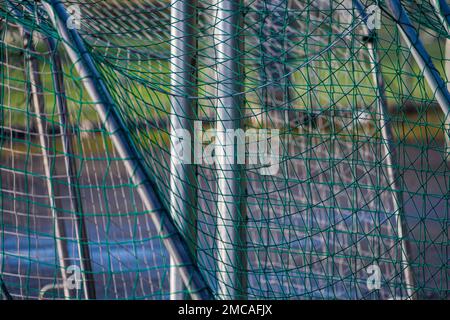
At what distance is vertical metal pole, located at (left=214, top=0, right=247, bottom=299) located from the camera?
420cm

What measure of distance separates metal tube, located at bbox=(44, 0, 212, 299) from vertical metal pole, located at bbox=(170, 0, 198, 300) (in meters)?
0.82

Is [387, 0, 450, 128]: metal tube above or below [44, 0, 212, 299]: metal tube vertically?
above

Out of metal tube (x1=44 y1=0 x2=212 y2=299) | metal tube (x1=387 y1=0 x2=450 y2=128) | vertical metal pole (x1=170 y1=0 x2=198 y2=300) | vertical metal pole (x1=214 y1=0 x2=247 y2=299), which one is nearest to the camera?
metal tube (x1=44 y1=0 x2=212 y2=299)

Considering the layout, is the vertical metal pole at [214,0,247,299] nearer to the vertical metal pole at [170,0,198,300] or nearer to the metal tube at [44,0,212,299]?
the vertical metal pole at [170,0,198,300]

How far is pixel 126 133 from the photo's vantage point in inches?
116

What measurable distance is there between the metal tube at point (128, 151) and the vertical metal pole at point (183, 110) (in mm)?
824

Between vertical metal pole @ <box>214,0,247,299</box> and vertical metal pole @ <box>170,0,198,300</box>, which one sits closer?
vertical metal pole @ <box>170,0,198,300</box>

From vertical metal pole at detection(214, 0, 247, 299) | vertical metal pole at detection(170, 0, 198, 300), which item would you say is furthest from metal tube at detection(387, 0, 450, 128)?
vertical metal pole at detection(170, 0, 198, 300)

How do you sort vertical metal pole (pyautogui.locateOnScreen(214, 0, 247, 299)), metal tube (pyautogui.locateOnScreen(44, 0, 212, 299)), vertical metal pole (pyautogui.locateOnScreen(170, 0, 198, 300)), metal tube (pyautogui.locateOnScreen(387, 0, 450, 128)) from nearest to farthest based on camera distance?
metal tube (pyautogui.locateOnScreen(44, 0, 212, 299)) → metal tube (pyautogui.locateOnScreen(387, 0, 450, 128)) → vertical metal pole (pyautogui.locateOnScreen(170, 0, 198, 300)) → vertical metal pole (pyautogui.locateOnScreen(214, 0, 247, 299))

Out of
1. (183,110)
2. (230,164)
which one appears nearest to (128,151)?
(183,110)

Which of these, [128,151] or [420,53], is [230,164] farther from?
[128,151]

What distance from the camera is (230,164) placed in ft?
14.2

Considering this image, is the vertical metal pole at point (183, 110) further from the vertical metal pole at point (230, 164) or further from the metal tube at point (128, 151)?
the metal tube at point (128, 151)
